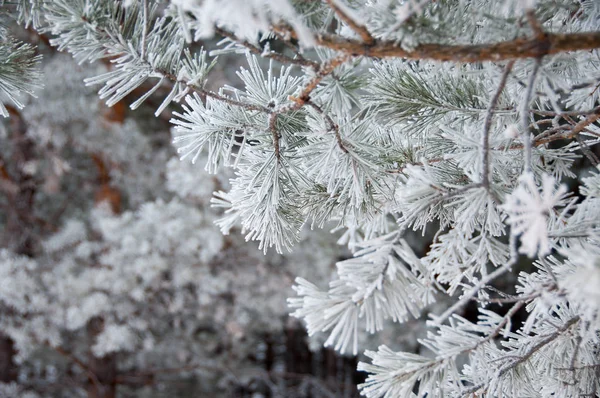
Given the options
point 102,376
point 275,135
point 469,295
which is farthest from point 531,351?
point 102,376

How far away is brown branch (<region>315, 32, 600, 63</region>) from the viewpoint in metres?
0.47

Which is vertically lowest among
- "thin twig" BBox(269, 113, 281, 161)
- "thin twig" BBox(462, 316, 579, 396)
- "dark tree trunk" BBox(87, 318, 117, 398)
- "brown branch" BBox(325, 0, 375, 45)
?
"dark tree trunk" BBox(87, 318, 117, 398)

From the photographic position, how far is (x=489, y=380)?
0.66m

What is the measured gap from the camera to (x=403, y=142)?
0.81 m

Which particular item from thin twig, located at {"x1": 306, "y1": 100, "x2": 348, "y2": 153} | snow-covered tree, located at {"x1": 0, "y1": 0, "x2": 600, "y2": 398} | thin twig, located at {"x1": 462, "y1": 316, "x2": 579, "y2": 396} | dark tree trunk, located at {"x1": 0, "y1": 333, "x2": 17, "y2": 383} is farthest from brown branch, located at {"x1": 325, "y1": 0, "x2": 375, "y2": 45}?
dark tree trunk, located at {"x1": 0, "y1": 333, "x2": 17, "y2": 383}

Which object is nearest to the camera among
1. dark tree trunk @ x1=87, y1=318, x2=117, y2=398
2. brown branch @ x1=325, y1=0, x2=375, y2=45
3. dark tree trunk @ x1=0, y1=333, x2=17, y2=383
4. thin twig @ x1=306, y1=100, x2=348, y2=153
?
brown branch @ x1=325, y1=0, x2=375, y2=45

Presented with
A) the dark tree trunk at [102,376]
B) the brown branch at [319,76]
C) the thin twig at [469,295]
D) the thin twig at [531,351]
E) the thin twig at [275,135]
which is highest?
the brown branch at [319,76]

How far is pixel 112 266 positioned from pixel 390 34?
2.35 m

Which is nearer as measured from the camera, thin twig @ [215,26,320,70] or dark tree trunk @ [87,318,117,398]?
thin twig @ [215,26,320,70]

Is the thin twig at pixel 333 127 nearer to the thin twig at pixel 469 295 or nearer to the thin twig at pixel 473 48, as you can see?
the thin twig at pixel 473 48

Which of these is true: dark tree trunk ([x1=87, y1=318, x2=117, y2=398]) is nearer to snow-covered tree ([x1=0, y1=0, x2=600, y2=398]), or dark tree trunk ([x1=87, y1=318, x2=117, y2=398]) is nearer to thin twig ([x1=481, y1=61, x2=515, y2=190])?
snow-covered tree ([x1=0, y1=0, x2=600, y2=398])

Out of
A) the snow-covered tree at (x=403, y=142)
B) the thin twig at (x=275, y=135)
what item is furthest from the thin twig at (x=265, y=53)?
the thin twig at (x=275, y=135)

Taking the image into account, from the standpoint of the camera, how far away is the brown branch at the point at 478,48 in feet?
1.55

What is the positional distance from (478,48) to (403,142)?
323 mm
